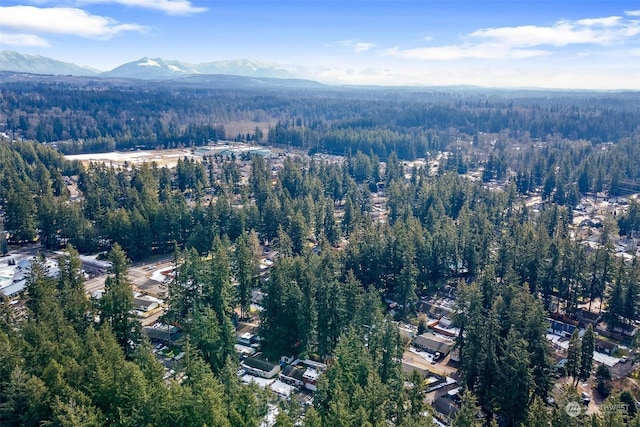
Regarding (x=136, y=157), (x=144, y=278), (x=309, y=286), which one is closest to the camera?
(x=309, y=286)

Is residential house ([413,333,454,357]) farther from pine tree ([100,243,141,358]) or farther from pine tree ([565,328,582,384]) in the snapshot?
pine tree ([100,243,141,358])

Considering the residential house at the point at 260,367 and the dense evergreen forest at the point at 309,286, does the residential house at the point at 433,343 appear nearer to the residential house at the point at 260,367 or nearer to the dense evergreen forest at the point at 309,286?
the dense evergreen forest at the point at 309,286

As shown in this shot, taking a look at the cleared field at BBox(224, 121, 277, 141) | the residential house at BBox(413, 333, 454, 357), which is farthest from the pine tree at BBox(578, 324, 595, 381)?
the cleared field at BBox(224, 121, 277, 141)

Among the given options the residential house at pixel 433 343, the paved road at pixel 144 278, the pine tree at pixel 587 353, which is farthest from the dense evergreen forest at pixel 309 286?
the residential house at pixel 433 343

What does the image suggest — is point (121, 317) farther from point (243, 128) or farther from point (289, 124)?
point (289, 124)

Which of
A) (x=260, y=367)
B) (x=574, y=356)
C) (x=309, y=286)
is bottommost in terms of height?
(x=260, y=367)

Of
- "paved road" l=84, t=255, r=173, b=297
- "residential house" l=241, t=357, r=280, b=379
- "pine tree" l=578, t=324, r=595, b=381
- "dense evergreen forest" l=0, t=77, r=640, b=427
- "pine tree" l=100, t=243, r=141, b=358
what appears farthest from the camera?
"paved road" l=84, t=255, r=173, b=297

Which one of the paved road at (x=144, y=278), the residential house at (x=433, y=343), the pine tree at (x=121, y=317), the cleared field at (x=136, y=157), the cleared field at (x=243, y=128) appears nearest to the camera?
the pine tree at (x=121, y=317)

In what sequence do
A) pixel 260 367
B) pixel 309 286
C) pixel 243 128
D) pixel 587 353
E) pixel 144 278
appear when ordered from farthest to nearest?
pixel 243 128
pixel 144 278
pixel 309 286
pixel 260 367
pixel 587 353

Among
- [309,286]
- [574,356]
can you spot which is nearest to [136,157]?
[309,286]
